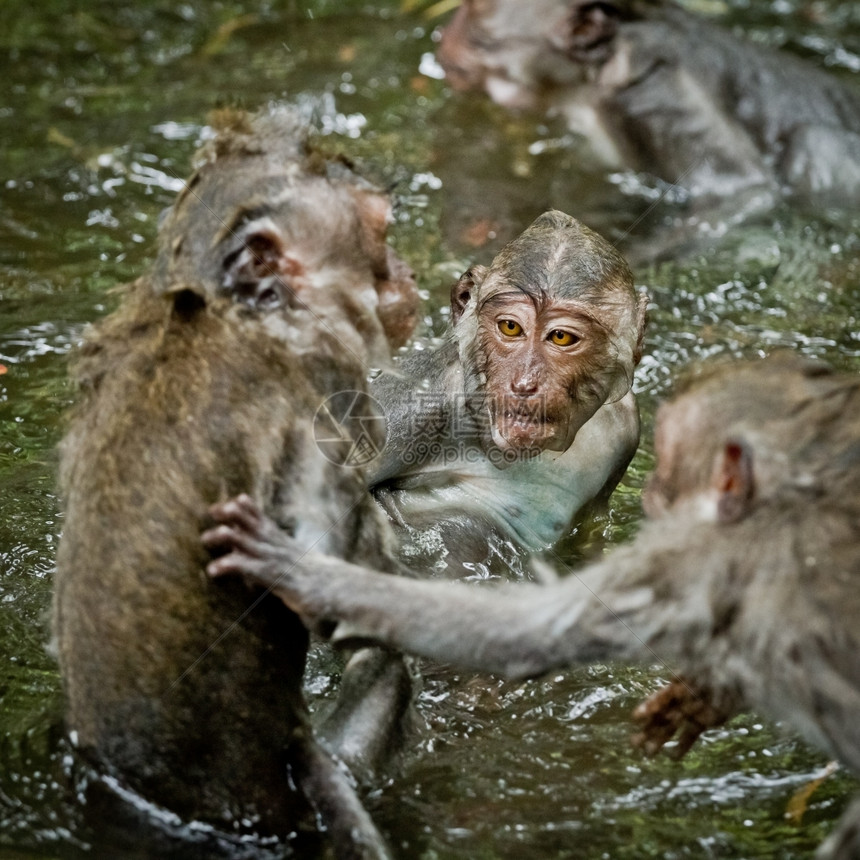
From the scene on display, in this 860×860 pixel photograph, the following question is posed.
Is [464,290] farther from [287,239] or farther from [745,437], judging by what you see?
[745,437]

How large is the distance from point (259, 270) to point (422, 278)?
459cm

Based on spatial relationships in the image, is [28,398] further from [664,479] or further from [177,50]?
[177,50]

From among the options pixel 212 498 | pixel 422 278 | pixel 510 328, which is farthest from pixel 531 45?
pixel 212 498

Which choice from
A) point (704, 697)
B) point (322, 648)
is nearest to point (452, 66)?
point (322, 648)

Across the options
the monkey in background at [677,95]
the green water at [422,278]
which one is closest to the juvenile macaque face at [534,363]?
the green water at [422,278]

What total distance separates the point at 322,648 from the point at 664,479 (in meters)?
1.73

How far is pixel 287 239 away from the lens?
450 cm

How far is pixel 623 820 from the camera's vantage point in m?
4.85

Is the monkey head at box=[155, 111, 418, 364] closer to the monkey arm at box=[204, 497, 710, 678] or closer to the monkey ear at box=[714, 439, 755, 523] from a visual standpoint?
the monkey arm at box=[204, 497, 710, 678]

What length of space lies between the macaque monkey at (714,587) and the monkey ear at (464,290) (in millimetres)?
2167

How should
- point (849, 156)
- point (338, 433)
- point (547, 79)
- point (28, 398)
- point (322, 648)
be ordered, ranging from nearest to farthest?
point (338, 433) → point (322, 648) → point (28, 398) → point (849, 156) → point (547, 79)

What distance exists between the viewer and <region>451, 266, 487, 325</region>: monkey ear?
629 cm

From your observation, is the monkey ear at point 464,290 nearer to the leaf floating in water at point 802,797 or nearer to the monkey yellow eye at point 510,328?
the monkey yellow eye at point 510,328

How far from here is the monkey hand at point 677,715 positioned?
181 inches
